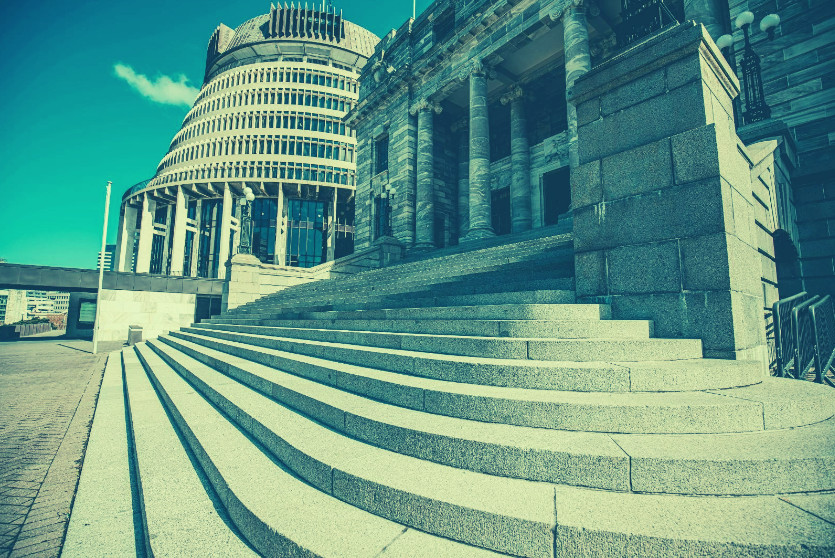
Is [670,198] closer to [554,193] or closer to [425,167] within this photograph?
[554,193]

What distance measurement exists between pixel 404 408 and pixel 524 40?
17.5 metres

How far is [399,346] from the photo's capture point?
5.00 metres

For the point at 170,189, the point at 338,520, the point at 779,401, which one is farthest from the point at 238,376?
the point at 170,189

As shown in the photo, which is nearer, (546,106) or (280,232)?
(546,106)

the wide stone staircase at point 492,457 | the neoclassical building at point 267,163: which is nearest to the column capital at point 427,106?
the wide stone staircase at point 492,457

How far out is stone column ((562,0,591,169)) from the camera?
13.1m

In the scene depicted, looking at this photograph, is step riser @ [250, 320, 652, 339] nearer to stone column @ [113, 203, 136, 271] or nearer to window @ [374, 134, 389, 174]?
window @ [374, 134, 389, 174]

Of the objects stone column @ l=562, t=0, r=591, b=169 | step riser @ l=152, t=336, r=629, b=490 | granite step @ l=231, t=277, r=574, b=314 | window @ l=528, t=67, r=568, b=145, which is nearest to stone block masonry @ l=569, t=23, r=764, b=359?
granite step @ l=231, t=277, r=574, b=314

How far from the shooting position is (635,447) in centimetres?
239

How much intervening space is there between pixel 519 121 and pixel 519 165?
8.02 feet

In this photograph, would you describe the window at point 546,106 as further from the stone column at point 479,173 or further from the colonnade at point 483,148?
the stone column at point 479,173

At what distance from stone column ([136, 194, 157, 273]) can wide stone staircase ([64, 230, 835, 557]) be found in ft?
164

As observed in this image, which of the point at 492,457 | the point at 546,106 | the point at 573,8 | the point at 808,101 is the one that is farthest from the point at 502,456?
the point at 546,106

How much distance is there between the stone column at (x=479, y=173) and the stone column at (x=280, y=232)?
32048mm
